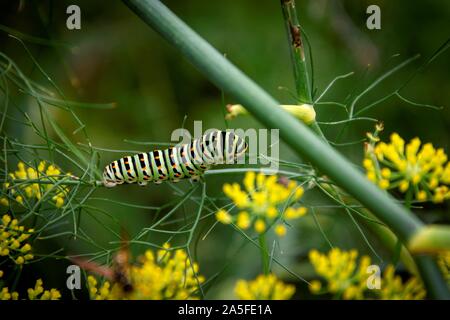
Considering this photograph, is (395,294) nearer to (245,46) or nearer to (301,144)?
(301,144)

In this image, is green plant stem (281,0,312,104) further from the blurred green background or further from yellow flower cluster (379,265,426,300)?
the blurred green background

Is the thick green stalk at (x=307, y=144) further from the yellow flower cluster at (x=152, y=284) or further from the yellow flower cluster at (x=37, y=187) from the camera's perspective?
the yellow flower cluster at (x=37, y=187)

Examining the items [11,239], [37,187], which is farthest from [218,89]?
[11,239]

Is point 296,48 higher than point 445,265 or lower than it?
higher

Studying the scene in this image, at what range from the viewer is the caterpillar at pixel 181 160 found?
93 centimetres

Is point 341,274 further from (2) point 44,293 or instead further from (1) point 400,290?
(2) point 44,293

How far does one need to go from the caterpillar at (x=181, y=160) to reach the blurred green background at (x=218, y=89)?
2.16 ft

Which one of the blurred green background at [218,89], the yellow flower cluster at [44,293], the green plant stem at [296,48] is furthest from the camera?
the blurred green background at [218,89]

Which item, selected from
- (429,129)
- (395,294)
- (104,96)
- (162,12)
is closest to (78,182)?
(162,12)

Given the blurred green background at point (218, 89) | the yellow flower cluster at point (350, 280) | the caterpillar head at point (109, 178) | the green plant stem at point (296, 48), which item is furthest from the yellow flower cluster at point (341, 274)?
the blurred green background at point (218, 89)

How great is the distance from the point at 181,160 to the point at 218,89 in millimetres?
915

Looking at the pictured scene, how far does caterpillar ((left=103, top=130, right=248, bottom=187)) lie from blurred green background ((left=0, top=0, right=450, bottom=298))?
0.66 meters

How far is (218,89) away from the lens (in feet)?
6.08

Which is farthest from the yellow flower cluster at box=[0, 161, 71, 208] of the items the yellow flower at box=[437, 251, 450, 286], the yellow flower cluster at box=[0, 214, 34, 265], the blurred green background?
the yellow flower at box=[437, 251, 450, 286]
